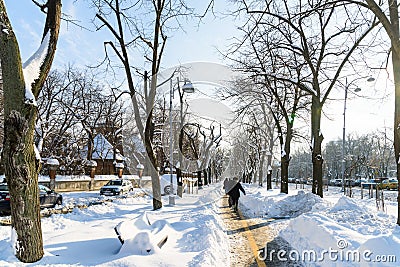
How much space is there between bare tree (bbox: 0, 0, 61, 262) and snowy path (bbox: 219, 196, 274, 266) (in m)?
3.84

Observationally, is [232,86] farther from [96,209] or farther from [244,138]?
[244,138]

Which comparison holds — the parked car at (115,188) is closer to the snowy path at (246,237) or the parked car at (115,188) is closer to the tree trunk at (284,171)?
the tree trunk at (284,171)

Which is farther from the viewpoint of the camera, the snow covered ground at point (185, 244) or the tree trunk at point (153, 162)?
the tree trunk at point (153, 162)

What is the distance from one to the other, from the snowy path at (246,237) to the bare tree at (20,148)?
3844mm

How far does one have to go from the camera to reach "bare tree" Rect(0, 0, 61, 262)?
18.8 feet

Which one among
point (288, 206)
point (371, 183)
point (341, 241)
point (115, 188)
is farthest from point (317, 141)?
point (115, 188)

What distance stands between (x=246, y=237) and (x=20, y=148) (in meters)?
6.49

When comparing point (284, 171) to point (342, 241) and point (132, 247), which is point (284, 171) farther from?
point (132, 247)

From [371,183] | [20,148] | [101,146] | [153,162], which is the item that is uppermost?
[101,146]

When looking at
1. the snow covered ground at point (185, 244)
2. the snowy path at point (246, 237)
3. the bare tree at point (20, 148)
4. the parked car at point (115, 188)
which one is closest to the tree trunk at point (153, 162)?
the snowy path at point (246, 237)

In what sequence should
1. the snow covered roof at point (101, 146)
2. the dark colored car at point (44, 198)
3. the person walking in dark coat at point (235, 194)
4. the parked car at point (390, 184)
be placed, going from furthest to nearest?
the snow covered roof at point (101, 146) < the parked car at point (390, 184) < the person walking in dark coat at point (235, 194) < the dark colored car at point (44, 198)

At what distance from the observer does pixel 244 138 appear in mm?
50750

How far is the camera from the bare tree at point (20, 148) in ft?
18.8

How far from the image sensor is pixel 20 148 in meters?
5.77
